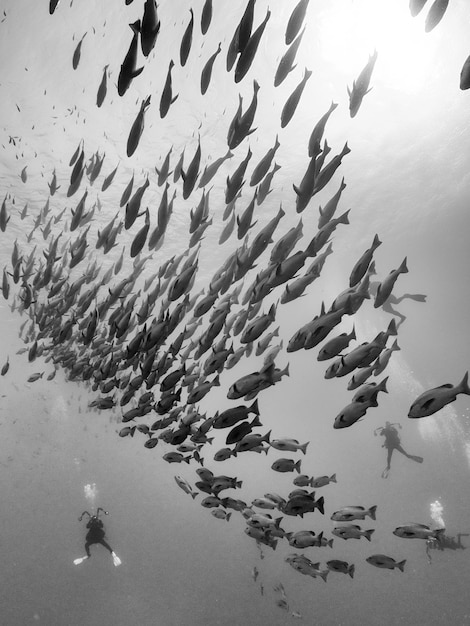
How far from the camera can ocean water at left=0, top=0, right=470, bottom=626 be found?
10930 mm

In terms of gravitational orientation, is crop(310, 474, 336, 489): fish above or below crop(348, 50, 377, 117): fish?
below

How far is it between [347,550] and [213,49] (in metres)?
20.2

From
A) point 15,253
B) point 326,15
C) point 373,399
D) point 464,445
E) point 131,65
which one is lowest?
point 464,445

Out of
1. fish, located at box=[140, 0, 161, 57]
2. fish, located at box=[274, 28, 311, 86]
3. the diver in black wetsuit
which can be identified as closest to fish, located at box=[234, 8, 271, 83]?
fish, located at box=[274, 28, 311, 86]

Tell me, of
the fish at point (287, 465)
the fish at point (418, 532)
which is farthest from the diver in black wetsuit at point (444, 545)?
the fish at point (287, 465)

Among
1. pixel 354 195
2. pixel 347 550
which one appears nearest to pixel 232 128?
pixel 347 550

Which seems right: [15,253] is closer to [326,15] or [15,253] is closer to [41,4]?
[41,4]

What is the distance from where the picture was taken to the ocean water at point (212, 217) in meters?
10.9

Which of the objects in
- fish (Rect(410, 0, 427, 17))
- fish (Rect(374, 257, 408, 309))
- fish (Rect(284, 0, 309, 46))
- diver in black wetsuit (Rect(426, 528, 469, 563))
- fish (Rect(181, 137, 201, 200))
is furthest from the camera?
diver in black wetsuit (Rect(426, 528, 469, 563))

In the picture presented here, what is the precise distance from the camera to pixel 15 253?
6.00 meters

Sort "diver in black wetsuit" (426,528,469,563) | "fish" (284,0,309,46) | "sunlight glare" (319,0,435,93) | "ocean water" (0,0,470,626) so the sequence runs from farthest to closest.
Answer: "diver in black wetsuit" (426,528,469,563) → "ocean water" (0,0,470,626) → "sunlight glare" (319,0,435,93) → "fish" (284,0,309,46)

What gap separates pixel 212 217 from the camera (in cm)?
517

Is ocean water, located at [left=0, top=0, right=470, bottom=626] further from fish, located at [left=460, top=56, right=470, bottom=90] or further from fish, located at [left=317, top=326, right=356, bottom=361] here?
fish, located at [left=460, top=56, right=470, bottom=90]

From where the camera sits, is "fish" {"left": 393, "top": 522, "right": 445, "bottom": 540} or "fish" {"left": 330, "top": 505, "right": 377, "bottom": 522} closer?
"fish" {"left": 393, "top": 522, "right": 445, "bottom": 540}
